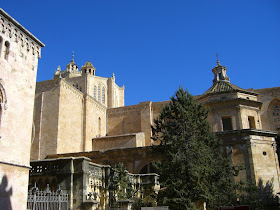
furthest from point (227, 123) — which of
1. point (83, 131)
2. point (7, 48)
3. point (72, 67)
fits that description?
point (72, 67)

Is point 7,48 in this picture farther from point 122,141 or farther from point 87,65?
point 87,65

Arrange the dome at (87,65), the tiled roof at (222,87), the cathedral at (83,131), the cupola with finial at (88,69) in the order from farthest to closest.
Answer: the dome at (87,65), the cupola with finial at (88,69), the tiled roof at (222,87), the cathedral at (83,131)

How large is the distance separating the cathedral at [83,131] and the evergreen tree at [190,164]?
270cm

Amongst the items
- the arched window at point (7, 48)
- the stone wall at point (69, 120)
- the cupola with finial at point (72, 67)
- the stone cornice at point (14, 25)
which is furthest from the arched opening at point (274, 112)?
the cupola with finial at point (72, 67)

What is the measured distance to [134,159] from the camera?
20766 mm

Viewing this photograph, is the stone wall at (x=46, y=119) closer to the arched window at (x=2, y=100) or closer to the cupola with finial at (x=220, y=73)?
the arched window at (x=2, y=100)

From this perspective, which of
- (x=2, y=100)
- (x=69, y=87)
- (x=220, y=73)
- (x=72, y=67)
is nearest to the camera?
(x=2, y=100)

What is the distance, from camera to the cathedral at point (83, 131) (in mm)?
11281

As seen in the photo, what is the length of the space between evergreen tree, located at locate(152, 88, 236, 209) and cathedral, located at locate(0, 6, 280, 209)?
270 cm

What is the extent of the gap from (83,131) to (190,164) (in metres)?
15.8

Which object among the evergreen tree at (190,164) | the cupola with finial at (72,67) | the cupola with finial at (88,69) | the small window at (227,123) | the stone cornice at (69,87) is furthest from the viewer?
the cupola with finial at (72,67)

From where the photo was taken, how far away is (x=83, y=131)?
2795cm

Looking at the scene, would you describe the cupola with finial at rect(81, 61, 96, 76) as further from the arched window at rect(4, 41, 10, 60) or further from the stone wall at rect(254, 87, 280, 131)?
the arched window at rect(4, 41, 10, 60)

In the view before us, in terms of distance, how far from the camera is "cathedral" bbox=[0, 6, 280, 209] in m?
11.3
